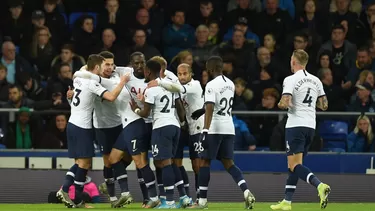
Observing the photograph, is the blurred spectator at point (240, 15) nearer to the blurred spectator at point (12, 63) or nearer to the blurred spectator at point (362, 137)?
the blurred spectator at point (362, 137)

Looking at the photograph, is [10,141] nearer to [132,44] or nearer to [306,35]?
[132,44]

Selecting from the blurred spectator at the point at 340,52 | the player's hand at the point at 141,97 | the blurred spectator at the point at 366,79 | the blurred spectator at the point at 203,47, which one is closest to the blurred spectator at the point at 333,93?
the blurred spectator at the point at 366,79

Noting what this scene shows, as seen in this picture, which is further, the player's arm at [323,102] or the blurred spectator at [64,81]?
the blurred spectator at [64,81]

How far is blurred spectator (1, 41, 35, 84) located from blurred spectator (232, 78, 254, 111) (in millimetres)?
4289

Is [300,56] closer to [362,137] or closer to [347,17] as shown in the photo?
[362,137]

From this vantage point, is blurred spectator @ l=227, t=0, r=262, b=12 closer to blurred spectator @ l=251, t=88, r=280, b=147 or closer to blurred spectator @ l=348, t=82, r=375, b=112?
blurred spectator @ l=251, t=88, r=280, b=147

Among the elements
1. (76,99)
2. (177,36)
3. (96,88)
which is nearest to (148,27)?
(177,36)

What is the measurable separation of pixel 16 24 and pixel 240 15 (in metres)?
4.90

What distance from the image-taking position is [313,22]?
85.7 feet

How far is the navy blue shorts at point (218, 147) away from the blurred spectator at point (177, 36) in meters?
7.48

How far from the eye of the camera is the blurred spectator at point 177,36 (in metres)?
25.6

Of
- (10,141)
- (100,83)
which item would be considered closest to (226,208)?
(100,83)

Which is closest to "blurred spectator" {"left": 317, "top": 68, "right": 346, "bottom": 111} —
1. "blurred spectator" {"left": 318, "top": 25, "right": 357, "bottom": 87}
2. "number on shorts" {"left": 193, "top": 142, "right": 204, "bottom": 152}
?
"blurred spectator" {"left": 318, "top": 25, "right": 357, "bottom": 87}

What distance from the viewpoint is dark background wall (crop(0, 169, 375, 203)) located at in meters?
21.2
